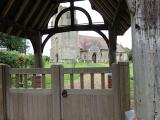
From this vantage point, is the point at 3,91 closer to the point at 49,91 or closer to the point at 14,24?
the point at 49,91

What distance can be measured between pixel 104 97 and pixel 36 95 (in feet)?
3.62

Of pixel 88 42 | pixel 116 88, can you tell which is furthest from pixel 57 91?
pixel 88 42

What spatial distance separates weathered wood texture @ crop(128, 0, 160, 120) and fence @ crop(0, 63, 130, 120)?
2.80 metres

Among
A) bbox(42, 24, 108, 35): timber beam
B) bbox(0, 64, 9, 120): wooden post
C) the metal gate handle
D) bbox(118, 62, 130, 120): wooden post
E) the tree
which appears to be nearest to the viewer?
bbox(118, 62, 130, 120): wooden post

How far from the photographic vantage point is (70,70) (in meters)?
4.43

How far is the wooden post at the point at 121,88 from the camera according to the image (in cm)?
420

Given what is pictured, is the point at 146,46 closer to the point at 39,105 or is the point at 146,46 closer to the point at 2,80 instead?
the point at 39,105

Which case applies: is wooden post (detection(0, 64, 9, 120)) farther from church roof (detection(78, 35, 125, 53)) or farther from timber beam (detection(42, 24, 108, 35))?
church roof (detection(78, 35, 125, 53))

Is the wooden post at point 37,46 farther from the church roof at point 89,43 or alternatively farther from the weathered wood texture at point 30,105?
the church roof at point 89,43

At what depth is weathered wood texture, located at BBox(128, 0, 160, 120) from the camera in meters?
1.36

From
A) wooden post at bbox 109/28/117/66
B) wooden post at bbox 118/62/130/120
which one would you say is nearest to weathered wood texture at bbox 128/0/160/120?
wooden post at bbox 118/62/130/120

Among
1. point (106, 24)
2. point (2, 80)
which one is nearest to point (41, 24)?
point (106, 24)

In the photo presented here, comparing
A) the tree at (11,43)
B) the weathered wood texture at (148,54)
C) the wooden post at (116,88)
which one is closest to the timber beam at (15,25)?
the wooden post at (116,88)

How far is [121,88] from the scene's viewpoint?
4230 millimetres
